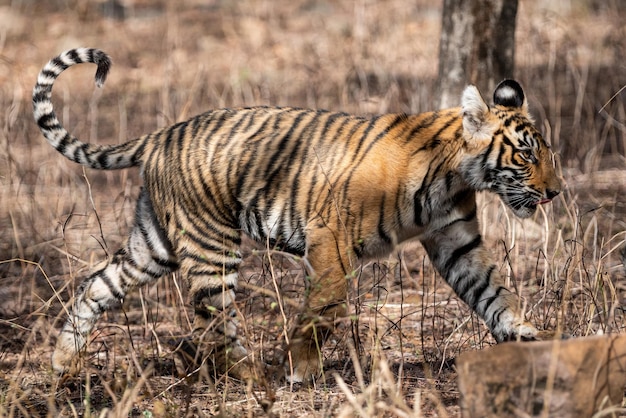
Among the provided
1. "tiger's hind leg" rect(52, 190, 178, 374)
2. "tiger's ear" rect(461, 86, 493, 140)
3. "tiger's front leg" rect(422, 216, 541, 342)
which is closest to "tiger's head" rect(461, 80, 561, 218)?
A: "tiger's ear" rect(461, 86, 493, 140)

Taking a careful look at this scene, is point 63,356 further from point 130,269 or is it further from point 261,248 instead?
point 261,248

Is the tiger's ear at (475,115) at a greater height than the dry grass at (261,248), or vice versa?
the tiger's ear at (475,115)

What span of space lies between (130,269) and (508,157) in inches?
75.1

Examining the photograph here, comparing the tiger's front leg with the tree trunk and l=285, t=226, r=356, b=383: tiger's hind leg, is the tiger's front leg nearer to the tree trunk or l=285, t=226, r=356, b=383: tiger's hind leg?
l=285, t=226, r=356, b=383: tiger's hind leg

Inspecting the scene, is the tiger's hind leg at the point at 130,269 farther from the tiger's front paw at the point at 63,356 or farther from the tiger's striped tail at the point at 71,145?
the tiger's striped tail at the point at 71,145

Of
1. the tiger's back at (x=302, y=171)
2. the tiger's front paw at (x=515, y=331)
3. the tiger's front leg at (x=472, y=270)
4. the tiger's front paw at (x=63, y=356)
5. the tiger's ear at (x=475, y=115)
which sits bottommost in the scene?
the tiger's front paw at (x=63, y=356)

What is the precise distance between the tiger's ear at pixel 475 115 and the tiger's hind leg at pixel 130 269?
61.8 inches

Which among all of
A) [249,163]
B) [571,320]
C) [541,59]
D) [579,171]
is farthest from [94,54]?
[541,59]

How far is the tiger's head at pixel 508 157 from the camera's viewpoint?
12.9 feet

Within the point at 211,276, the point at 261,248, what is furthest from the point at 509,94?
the point at 261,248

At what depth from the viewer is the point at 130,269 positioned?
4.63 metres

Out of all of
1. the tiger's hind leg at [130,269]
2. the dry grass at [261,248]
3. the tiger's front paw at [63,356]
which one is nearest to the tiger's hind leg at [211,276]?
the dry grass at [261,248]

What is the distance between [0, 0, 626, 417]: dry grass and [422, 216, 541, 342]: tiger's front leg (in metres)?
0.10

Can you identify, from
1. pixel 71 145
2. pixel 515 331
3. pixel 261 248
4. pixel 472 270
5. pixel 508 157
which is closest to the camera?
pixel 515 331
